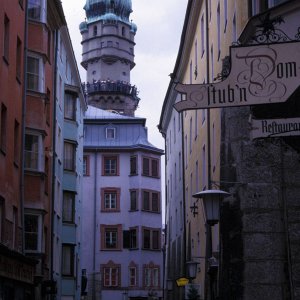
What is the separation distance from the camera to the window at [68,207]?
44.1 meters

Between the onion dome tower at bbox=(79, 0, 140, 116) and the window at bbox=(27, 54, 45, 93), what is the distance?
7276 cm

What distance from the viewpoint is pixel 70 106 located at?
44.5 meters

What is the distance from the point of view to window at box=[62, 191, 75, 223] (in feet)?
145

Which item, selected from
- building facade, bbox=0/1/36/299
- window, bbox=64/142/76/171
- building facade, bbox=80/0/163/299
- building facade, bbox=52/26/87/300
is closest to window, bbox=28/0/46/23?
building facade, bbox=0/1/36/299

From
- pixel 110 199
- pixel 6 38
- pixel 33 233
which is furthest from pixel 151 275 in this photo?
pixel 6 38

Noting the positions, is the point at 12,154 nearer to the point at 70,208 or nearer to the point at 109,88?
the point at 70,208

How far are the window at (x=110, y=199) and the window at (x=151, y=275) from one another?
5.82 m

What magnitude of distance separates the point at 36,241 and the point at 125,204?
3694 cm

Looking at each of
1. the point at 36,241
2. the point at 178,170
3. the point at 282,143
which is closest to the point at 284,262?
the point at 282,143

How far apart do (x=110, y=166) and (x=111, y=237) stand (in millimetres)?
6502

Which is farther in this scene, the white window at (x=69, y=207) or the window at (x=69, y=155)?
the window at (x=69, y=155)

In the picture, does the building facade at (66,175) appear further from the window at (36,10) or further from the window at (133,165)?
the window at (133,165)

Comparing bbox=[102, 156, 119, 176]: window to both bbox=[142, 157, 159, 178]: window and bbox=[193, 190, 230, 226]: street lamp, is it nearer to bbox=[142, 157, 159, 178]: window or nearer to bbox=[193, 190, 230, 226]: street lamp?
bbox=[142, 157, 159, 178]: window

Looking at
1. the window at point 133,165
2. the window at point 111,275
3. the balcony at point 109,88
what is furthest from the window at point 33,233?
the balcony at point 109,88
